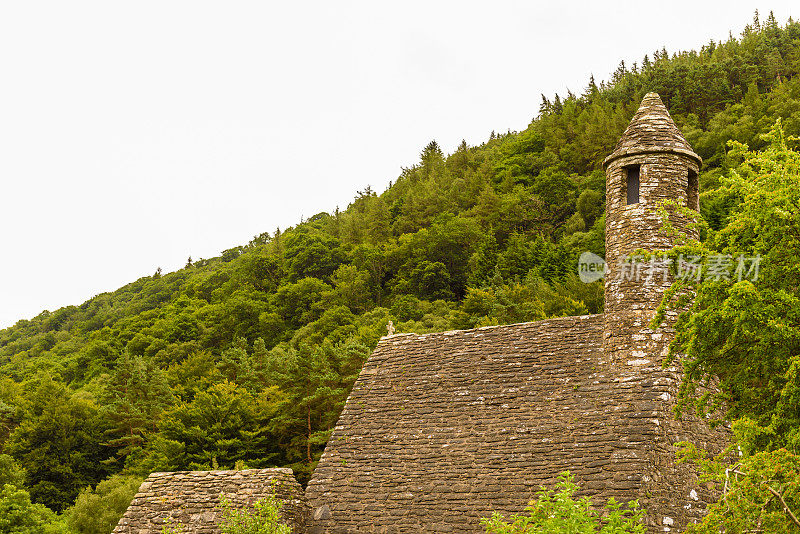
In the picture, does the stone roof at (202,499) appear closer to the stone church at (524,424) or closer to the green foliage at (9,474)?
the stone church at (524,424)

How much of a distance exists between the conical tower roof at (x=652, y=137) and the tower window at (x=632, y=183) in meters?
0.38

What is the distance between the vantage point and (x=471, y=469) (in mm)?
15359

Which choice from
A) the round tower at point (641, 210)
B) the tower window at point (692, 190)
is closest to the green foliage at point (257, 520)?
the round tower at point (641, 210)

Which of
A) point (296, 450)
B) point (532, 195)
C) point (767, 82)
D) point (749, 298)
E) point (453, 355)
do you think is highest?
point (767, 82)

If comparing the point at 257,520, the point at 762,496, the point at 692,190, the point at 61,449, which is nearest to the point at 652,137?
the point at 692,190

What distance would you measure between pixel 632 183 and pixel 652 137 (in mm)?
1155

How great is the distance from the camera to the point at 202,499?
16.9 meters

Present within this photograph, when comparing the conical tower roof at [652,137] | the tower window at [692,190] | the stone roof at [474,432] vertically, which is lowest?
the stone roof at [474,432]

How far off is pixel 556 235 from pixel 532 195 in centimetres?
725

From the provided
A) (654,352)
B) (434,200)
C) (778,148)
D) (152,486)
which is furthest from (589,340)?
(434,200)

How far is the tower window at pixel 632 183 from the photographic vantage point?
1675cm

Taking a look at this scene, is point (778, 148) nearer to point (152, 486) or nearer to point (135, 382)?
point (152, 486)

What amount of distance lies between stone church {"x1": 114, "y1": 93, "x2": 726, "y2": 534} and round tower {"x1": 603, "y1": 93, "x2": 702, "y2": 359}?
0.10ft

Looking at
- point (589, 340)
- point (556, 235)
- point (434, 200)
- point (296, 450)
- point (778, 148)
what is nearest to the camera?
point (778, 148)
